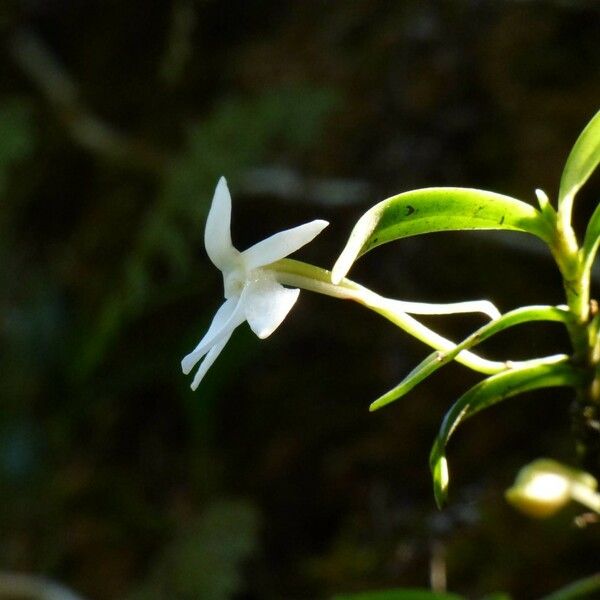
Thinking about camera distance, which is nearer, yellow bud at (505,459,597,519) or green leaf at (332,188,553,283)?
green leaf at (332,188,553,283)

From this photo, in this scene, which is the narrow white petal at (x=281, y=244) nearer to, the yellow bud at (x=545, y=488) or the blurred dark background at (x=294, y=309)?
the yellow bud at (x=545, y=488)

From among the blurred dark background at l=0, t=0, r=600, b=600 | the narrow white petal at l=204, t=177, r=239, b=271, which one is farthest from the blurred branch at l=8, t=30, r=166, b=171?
the narrow white petal at l=204, t=177, r=239, b=271

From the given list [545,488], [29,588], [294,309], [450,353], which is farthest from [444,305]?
[29,588]

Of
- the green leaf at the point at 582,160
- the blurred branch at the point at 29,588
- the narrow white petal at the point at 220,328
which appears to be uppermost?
the blurred branch at the point at 29,588

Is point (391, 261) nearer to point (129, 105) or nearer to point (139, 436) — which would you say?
point (139, 436)

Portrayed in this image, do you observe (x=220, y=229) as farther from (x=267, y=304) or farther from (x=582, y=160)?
(x=582, y=160)

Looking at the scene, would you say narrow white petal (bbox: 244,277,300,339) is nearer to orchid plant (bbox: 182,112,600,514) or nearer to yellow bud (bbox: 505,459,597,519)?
orchid plant (bbox: 182,112,600,514)

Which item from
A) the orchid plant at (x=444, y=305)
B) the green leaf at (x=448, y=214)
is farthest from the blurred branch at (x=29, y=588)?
the green leaf at (x=448, y=214)
